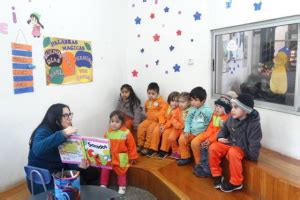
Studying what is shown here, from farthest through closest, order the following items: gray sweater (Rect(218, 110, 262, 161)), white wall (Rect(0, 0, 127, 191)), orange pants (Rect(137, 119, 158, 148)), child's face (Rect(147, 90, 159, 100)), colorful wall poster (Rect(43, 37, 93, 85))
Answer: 1. child's face (Rect(147, 90, 159, 100))
2. orange pants (Rect(137, 119, 158, 148))
3. colorful wall poster (Rect(43, 37, 93, 85))
4. white wall (Rect(0, 0, 127, 191))
5. gray sweater (Rect(218, 110, 262, 161))

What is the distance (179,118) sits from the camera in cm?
311

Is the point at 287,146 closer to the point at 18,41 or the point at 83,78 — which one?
the point at 83,78

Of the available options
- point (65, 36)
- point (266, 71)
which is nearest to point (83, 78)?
point (65, 36)

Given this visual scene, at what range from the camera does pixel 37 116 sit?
2.89m

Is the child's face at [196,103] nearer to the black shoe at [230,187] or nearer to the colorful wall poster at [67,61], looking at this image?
the black shoe at [230,187]

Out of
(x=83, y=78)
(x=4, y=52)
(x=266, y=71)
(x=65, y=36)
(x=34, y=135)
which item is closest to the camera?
(x=34, y=135)

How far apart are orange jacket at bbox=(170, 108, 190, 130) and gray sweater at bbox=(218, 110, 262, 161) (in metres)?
0.67

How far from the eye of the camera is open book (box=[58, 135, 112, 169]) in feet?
5.92

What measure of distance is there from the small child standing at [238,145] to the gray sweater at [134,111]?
142 centimetres

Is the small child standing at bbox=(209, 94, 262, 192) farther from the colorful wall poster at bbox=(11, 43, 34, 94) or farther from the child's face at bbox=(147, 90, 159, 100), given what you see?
the colorful wall poster at bbox=(11, 43, 34, 94)

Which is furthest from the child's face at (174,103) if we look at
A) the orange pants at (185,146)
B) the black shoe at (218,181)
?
the black shoe at (218,181)

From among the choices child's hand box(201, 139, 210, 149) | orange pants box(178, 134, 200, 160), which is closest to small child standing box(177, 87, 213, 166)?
orange pants box(178, 134, 200, 160)

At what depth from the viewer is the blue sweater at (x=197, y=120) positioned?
2.82m

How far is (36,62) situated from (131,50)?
1.59 metres
